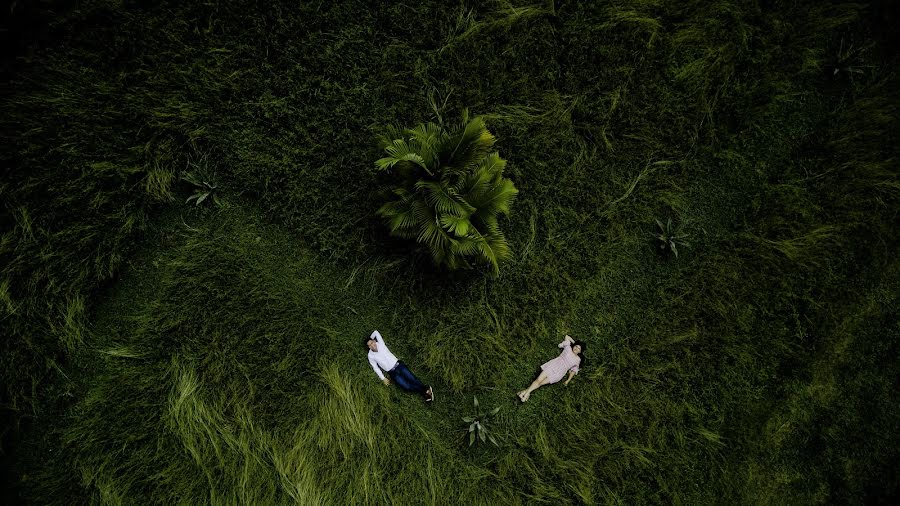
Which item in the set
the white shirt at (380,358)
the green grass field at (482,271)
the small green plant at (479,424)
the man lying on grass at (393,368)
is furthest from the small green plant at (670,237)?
the white shirt at (380,358)

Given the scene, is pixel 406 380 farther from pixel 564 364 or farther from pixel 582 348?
pixel 582 348

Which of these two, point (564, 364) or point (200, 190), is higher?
point (200, 190)

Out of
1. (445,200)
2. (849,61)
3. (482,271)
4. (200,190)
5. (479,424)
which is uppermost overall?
(200,190)

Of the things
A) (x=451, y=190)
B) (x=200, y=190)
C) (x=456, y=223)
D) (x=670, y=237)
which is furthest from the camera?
(x=670, y=237)

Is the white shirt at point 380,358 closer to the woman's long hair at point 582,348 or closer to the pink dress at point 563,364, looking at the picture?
the pink dress at point 563,364

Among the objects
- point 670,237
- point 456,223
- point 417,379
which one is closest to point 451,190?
point 456,223

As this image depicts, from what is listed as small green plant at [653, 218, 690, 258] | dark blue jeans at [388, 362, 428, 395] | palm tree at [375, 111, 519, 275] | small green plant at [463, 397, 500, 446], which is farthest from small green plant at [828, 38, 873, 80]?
dark blue jeans at [388, 362, 428, 395]

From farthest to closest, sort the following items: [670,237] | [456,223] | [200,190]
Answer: [670,237]
[200,190]
[456,223]

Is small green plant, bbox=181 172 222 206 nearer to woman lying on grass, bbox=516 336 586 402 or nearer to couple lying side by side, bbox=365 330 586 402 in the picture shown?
couple lying side by side, bbox=365 330 586 402
